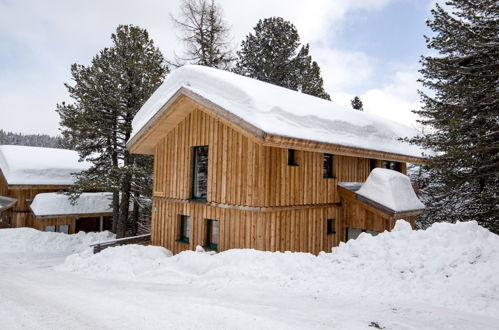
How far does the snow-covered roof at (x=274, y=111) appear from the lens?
32.3ft

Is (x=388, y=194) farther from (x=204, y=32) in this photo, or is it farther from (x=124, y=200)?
(x=204, y=32)

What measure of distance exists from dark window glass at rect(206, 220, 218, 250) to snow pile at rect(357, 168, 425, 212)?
18.2ft

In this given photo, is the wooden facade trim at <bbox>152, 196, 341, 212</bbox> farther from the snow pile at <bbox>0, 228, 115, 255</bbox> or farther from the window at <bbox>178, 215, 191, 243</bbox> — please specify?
the snow pile at <bbox>0, 228, 115, 255</bbox>

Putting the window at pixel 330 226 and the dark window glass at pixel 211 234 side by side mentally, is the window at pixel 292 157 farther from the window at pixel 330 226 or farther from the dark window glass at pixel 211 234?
the dark window glass at pixel 211 234

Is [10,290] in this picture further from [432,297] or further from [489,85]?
[489,85]

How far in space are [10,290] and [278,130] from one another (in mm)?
7707

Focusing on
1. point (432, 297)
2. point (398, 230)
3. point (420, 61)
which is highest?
point (420, 61)

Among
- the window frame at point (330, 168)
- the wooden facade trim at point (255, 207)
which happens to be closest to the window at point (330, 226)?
the wooden facade trim at point (255, 207)

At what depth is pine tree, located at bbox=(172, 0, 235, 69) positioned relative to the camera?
873 inches

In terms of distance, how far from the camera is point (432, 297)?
5672 mm

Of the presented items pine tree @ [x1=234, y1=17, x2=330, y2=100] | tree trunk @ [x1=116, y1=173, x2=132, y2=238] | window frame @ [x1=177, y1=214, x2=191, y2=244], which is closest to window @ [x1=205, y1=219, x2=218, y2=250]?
window frame @ [x1=177, y1=214, x2=191, y2=244]

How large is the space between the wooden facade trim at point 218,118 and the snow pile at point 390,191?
115 cm

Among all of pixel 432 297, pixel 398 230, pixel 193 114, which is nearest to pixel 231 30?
pixel 193 114

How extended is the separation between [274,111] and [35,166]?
21321 mm
